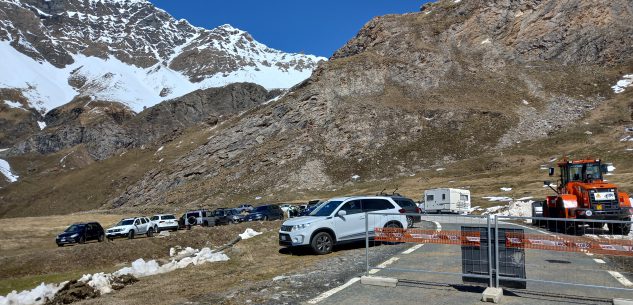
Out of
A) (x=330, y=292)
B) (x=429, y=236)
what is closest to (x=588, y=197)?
(x=429, y=236)

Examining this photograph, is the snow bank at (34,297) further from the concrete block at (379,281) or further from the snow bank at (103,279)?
the concrete block at (379,281)

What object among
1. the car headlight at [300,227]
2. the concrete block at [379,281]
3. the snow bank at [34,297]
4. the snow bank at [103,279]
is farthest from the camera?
the car headlight at [300,227]

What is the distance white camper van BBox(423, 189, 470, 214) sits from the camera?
3825 cm

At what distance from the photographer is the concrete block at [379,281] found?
34.3 ft

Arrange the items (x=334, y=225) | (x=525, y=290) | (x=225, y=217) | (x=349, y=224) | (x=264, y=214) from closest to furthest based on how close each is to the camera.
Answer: (x=525, y=290) → (x=334, y=225) → (x=349, y=224) → (x=264, y=214) → (x=225, y=217)

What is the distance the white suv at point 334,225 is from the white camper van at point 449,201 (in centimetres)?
2169

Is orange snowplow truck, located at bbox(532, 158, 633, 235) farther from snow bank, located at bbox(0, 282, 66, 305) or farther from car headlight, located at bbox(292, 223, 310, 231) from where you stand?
snow bank, located at bbox(0, 282, 66, 305)

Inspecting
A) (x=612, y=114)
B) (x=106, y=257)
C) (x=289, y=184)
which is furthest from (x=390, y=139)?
(x=106, y=257)

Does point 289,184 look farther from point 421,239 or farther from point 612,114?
point 421,239

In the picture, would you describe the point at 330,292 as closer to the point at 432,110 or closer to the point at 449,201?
the point at 449,201

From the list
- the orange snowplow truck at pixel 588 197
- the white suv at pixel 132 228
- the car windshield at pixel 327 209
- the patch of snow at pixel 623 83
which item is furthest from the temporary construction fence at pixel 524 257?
the patch of snow at pixel 623 83

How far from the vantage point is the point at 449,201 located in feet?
126

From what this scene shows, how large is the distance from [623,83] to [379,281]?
82061mm

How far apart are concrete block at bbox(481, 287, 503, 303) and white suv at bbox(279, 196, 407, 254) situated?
6.45m
